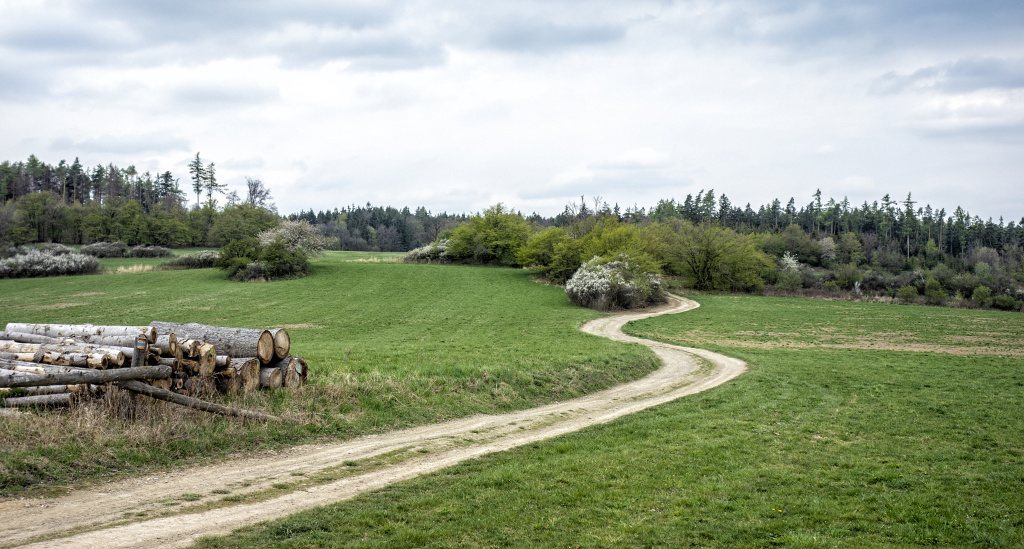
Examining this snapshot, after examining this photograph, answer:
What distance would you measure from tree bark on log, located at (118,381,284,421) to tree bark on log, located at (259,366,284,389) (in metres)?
1.93

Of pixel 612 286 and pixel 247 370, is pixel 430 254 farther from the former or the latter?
pixel 247 370

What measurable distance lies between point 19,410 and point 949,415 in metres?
21.0

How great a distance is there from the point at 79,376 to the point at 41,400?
3.96 feet

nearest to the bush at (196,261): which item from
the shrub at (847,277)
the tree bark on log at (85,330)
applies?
the tree bark on log at (85,330)

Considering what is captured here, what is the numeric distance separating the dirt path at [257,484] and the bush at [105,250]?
83.7 meters

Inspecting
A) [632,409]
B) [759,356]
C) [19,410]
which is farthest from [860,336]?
[19,410]

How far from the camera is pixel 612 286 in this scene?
156ft

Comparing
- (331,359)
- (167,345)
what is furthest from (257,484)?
(331,359)

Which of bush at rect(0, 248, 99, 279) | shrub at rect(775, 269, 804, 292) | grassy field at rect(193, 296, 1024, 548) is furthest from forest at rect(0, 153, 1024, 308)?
grassy field at rect(193, 296, 1024, 548)

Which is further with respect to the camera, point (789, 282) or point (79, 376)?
point (789, 282)

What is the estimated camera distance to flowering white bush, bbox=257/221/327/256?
60.7 m

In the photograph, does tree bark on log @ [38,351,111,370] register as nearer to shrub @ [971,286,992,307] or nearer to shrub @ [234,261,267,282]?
shrub @ [234,261,267,282]

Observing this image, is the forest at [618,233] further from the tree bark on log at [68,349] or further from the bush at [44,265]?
the tree bark on log at [68,349]

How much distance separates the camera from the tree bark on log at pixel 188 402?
10.2m
